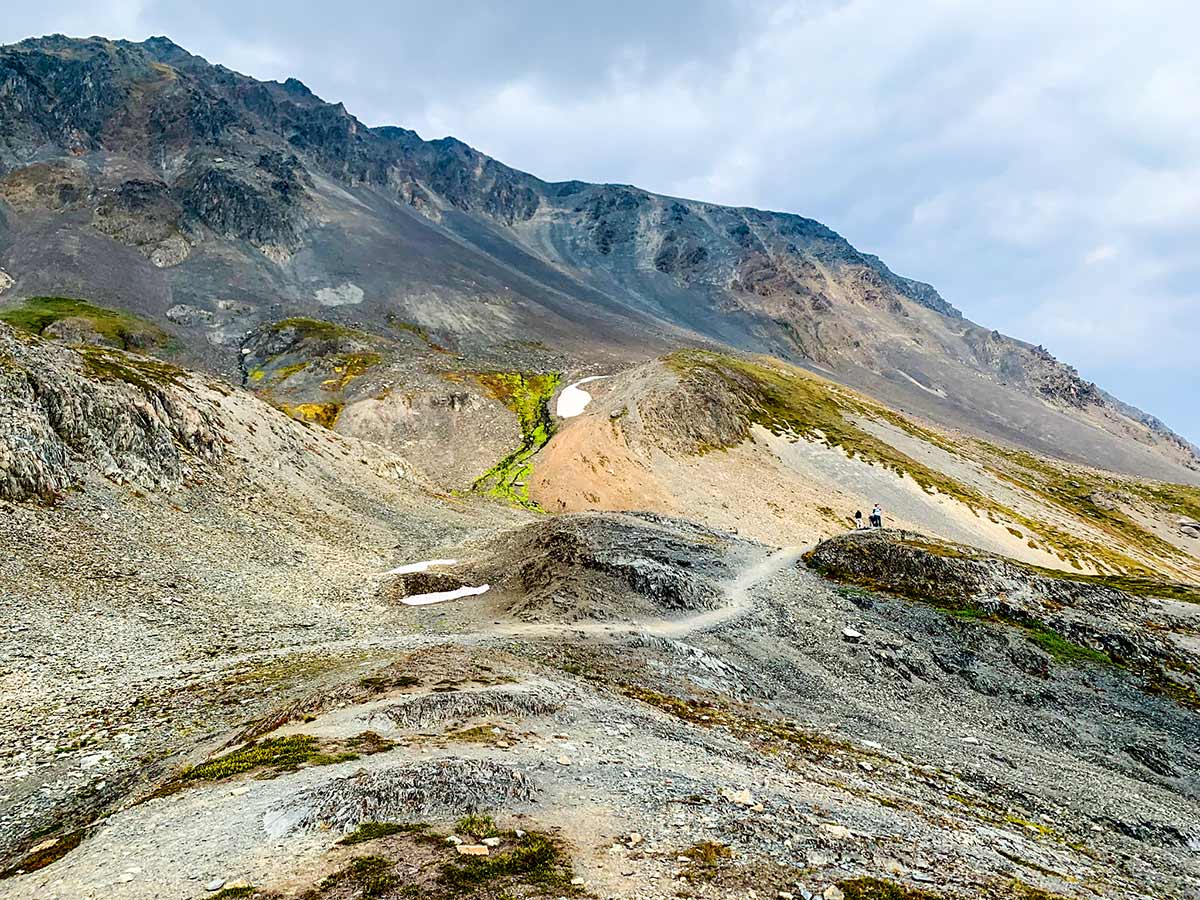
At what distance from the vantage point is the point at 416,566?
39.6 meters

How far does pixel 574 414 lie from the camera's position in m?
94.2

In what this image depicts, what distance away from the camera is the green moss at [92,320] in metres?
112

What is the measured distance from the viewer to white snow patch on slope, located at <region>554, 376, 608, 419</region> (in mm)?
95331

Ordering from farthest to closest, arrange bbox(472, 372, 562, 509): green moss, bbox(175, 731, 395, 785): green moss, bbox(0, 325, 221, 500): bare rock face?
bbox(472, 372, 562, 509): green moss → bbox(0, 325, 221, 500): bare rock face → bbox(175, 731, 395, 785): green moss

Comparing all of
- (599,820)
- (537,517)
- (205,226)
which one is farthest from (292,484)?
(205,226)

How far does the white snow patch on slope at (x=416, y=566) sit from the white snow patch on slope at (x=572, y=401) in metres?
53.7

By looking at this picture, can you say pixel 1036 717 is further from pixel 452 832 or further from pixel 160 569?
pixel 160 569

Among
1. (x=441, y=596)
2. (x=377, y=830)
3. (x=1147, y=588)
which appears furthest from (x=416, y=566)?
(x=1147, y=588)

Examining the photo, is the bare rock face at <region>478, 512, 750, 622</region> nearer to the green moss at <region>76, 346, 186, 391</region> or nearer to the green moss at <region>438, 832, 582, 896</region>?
the green moss at <region>438, 832, 582, 896</region>

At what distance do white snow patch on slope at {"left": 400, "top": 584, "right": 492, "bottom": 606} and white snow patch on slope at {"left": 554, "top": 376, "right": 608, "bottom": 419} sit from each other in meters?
59.5

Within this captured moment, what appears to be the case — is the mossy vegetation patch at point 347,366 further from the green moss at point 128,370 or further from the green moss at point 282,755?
the green moss at point 282,755

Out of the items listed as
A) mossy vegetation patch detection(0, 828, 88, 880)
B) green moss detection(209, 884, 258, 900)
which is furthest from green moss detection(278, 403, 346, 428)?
green moss detection(209, 884, 258, 900)

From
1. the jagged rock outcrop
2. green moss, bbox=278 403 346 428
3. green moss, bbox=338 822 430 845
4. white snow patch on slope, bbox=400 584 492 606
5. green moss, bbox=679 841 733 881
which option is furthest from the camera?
green moss, bbox=278 403 346 428

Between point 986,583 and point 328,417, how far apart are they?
85.3 metres
